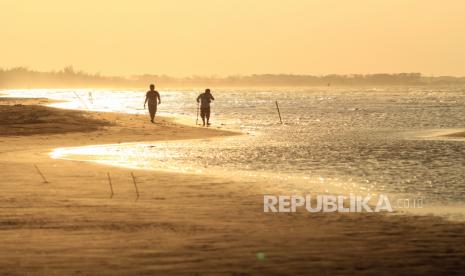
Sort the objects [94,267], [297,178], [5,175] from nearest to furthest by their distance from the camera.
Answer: [94,267]
[5,175]
[297,178]

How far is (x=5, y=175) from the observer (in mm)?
14844

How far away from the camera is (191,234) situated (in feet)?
29.4

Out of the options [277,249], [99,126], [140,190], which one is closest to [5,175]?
[140,190]

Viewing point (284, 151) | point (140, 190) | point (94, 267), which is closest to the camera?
point (94, 267)

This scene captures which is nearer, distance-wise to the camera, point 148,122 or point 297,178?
point 297,178

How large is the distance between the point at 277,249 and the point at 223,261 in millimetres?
859

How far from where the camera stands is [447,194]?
13.3 metres

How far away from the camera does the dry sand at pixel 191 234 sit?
7.36 m

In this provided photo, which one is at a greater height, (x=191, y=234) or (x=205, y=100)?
(x=191, y=234)

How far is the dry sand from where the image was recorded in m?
7.36

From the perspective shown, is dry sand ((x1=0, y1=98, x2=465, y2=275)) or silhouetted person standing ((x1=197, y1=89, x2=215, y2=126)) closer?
dry sand ((x1=0, y1=98, x2=465, y2=275))

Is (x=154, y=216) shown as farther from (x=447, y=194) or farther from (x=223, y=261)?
(x=447, y=194)

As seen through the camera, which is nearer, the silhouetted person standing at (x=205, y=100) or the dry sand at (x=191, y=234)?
the dry sand at (x=191, y=234)

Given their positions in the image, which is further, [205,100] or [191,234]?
[205,100]
